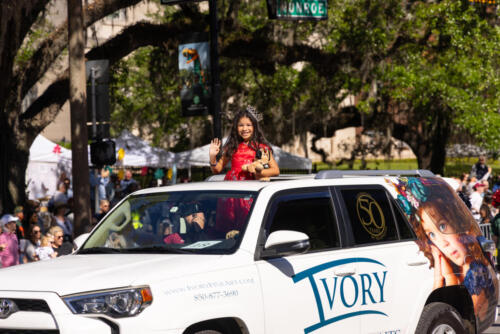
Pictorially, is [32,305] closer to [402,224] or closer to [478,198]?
[402,224]

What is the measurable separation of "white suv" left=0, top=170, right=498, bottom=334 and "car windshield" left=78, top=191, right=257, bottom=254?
10 millimetres

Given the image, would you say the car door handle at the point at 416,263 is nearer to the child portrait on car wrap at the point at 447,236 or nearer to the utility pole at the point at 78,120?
the child portrait on car wrap at the point at 447,236

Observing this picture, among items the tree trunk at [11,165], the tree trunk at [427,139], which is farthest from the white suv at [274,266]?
the tree trunk at [427,139]

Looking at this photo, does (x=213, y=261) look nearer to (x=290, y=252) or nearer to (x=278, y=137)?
(x=290, y=252)

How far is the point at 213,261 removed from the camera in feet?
17.6

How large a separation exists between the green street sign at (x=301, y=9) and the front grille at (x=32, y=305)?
12.4 metres

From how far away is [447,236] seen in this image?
717 cm

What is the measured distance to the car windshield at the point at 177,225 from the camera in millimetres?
5727

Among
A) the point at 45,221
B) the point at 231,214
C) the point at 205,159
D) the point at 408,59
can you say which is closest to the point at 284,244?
the point at 231,214

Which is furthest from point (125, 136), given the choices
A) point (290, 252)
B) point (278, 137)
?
point (290, 252)

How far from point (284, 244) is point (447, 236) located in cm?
215

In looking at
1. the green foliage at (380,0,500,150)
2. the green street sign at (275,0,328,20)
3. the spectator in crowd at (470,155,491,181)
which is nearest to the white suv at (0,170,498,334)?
the green street sign at (275,0,328,20)

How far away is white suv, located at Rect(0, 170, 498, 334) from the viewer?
4.91 m

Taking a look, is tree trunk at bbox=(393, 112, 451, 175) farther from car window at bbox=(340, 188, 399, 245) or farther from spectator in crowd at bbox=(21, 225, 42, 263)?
car window at bbox=(340, 188, 399, 245)
